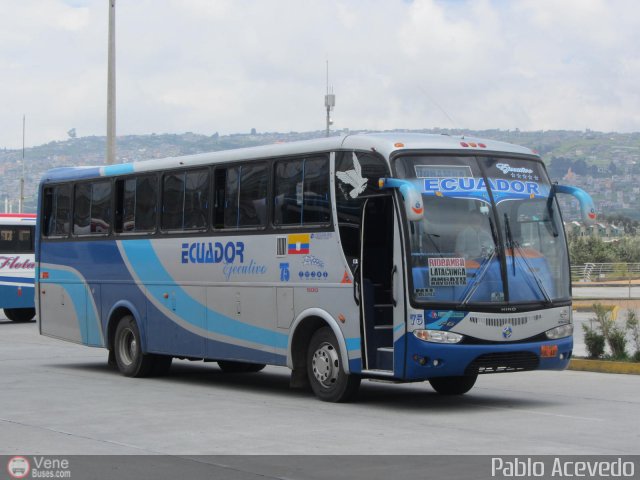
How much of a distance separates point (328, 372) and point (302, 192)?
225 centimetres

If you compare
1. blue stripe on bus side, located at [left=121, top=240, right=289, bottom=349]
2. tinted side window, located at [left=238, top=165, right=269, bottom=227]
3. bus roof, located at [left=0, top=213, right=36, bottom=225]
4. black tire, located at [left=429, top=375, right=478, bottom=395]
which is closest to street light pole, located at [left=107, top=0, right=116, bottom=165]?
bus roof, located at [left=0, top=213, right=36, bottom=225]

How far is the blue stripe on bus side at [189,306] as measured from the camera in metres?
15.8

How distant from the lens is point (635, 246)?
291ft

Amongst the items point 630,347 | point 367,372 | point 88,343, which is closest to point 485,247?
point 367,372

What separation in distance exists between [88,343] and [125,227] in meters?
2.19

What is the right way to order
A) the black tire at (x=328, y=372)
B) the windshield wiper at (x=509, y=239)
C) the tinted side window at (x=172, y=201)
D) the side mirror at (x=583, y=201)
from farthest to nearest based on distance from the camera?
the tinted side window at (x=172, y=201), the side mirror at (x=583, y=201), the black tire at (x=328, y=372), the windshield wiper at (x=509, y=239)

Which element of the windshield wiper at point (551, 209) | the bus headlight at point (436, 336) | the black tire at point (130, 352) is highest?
the windshield wiper at point (551, 209)

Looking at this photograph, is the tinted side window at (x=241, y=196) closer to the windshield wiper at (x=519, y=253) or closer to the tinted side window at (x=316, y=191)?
the tinted side window at (x=316, y=191)

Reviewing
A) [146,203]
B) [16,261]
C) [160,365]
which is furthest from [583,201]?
[16,261]

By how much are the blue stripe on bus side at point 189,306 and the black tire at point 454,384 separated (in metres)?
2.09

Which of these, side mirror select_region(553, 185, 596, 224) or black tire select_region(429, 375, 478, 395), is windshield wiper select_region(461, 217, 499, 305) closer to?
side mirror select_region(553, 185, 596, 224)

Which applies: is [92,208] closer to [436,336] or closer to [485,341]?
[436,336]

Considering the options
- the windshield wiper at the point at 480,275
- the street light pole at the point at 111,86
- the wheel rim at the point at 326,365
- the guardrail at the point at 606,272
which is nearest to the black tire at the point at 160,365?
the wheel rim at the point at 326,365
